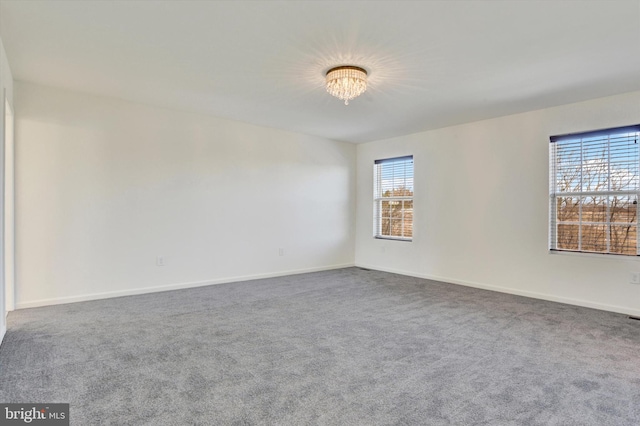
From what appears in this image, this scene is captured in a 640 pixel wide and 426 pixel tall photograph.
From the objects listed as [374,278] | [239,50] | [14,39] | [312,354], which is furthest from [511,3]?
[374,278]

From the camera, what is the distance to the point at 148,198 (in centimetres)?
461

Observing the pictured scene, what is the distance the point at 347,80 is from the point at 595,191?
3316mm

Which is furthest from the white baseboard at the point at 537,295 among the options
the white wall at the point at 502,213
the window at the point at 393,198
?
the window at the point at 393,198

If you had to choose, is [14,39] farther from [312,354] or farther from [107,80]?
[312,354]

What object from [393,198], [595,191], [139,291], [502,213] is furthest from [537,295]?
[139,291]

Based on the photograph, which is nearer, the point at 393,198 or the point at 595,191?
the point at 595,191

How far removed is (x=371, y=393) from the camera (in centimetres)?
211

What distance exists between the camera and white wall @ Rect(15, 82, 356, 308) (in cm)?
392

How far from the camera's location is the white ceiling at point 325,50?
7.76 ft

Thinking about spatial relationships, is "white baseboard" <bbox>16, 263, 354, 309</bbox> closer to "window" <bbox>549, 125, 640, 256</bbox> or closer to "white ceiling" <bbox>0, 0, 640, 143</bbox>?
"white ceiling" <bbox>0, 0, 640, 143</bbox>

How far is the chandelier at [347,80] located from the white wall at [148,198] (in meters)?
2.47

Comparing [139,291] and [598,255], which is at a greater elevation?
[598,255]

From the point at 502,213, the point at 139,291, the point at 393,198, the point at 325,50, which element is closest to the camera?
the point at 325,50

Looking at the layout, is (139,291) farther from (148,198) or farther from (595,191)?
(595,191)
